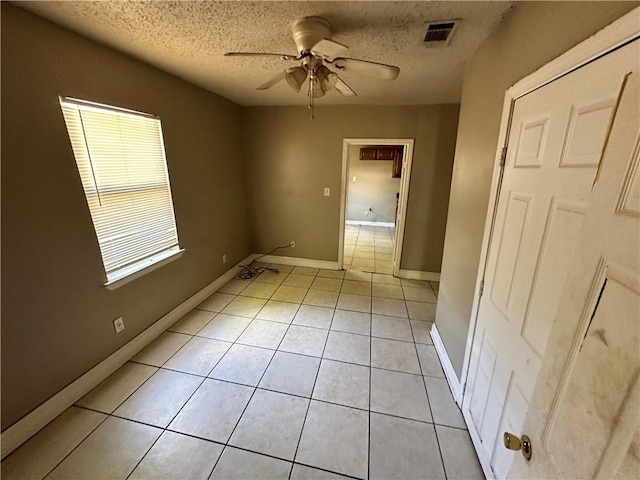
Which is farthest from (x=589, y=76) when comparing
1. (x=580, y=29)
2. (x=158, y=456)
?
(x=158, y=456)

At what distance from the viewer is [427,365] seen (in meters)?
2.11

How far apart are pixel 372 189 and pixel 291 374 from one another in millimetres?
5613

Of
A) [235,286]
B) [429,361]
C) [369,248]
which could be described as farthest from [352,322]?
[369,248]

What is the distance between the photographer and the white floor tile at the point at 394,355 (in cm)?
208

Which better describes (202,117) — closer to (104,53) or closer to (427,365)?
(104,53)

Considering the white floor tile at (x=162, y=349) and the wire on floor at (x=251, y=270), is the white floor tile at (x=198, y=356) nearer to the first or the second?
the white floor tile at (x=162, y=349)

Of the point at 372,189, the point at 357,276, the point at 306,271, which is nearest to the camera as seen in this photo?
the point at 357,276

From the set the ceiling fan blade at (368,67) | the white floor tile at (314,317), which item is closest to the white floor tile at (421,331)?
the white floor tile at (314,317)

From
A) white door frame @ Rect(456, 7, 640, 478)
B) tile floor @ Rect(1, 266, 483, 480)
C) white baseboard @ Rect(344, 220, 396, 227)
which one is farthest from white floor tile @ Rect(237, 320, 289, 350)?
white baseboard @ Rect(344, 220, 396, 227)

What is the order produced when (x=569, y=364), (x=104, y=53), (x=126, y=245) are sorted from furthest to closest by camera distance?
(x=126, y=245)
(x=104, y=53)
(x=569, y=364)

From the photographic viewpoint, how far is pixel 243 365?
2.07 metres

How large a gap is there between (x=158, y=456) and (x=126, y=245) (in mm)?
1447

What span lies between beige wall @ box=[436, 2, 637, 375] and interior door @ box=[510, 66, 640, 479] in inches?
24.6

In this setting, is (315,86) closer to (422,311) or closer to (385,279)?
(422,311)
